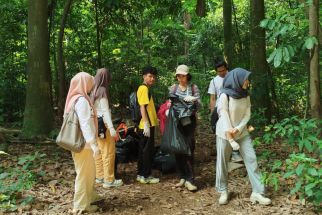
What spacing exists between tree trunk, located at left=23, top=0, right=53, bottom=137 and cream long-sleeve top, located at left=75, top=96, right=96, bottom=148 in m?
4.22

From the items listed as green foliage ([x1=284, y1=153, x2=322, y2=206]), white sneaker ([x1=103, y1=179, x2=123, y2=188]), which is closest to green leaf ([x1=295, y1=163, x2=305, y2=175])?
green foliage ([x1=284, y1=153, x2=322, y2=206])

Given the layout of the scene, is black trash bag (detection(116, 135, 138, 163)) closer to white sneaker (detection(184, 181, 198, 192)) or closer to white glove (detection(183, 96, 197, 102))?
white sneaker (detection(184, 181, 198, 192))

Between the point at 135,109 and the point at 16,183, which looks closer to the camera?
the point at 16,183

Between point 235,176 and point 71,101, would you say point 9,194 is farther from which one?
point 235,176

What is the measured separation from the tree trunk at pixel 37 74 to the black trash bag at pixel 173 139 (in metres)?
3.77

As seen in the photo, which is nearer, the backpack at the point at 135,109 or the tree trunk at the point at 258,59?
the backpack at the point at 135,109

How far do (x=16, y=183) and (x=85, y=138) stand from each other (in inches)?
67.4

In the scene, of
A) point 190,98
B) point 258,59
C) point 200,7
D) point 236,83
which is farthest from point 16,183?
point 200,7

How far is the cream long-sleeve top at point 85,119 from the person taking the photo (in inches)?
195

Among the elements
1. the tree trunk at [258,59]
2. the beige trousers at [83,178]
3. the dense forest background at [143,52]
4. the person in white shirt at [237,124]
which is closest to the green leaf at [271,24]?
the dense forest background at [143,52]

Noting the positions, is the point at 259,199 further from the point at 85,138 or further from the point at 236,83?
the point at 85,138

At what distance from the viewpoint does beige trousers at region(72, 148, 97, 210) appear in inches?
202

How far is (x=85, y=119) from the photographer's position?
195 inches

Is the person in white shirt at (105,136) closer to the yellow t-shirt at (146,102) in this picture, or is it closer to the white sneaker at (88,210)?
the yellow t-shirt at (146,102)
